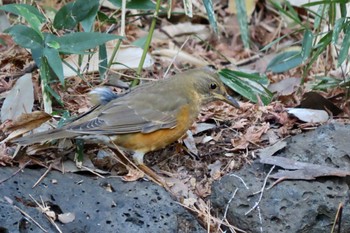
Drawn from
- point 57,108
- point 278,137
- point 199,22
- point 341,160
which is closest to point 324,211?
point 341,160

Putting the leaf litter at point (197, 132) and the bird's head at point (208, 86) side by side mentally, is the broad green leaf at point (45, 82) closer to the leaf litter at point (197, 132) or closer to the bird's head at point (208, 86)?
the leaf litter at point (197, 132)

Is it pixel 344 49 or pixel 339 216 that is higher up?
pixel 344 49

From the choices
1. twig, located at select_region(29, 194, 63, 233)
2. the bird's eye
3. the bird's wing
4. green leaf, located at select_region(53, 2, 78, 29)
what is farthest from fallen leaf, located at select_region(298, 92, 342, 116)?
twig, located at select_region(29, 194, 63, 233)

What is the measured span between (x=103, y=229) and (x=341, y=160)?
5.58 feet

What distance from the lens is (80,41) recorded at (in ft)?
17.9

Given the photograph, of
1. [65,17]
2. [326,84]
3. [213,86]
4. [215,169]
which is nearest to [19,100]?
[65,17]

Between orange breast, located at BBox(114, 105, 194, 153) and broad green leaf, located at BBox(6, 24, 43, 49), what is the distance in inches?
34.8

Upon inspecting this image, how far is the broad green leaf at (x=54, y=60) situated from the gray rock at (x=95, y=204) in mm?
718

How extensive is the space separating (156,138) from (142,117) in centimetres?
17

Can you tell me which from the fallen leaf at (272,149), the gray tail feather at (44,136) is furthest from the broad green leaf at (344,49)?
the gray tail feather at (44,136)

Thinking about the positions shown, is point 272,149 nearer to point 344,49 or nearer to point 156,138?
point 156,138

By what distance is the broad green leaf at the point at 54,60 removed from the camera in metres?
5.32

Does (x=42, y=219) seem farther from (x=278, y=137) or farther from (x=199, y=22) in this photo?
(x=199, y=22)

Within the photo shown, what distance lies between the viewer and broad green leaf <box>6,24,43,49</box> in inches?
211
